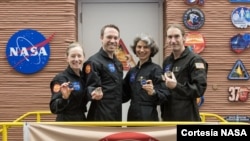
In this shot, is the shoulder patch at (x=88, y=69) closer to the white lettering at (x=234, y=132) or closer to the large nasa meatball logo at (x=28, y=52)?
the white lettering at (x=234, y=132)

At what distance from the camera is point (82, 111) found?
4129 mm

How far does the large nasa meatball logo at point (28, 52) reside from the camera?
6.23 meters

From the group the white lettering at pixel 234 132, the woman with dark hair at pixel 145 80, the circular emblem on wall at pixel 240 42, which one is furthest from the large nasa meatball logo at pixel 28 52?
the white lettering at pixel 234 132

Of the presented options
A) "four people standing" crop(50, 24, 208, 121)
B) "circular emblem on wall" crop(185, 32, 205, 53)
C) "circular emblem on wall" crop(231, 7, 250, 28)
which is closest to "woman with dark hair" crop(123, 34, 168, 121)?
"four people standing" crop(50, 24, 208, 121)

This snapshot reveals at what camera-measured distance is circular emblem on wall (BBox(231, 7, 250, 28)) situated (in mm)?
6234

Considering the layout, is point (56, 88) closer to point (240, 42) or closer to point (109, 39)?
point (109, 39)

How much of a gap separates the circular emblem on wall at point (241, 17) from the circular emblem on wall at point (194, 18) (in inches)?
17.6

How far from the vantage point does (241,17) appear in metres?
6.24

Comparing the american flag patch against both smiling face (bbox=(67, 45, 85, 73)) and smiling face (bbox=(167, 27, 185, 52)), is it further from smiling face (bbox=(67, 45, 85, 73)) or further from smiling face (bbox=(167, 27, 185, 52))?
smiling face (bbox=(67, 45, 85, 73))

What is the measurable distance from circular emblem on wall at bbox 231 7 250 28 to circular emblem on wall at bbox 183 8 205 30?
17.6 inches

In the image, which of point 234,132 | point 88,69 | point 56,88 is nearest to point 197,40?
point 88,69

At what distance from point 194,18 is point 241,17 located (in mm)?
659

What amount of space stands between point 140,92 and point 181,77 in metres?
0.40

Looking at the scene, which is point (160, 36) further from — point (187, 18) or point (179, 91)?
point (179, 91)
